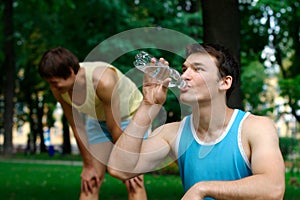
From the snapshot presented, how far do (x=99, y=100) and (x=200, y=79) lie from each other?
2.03 metres

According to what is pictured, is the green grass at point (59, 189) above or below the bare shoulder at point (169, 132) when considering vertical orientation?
below

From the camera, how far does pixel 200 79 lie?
10.1 ft

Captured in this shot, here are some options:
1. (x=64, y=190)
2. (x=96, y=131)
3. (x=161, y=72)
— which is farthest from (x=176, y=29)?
(x=161, y=72)

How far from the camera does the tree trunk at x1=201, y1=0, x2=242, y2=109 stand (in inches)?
334

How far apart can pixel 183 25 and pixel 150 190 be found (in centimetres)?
865

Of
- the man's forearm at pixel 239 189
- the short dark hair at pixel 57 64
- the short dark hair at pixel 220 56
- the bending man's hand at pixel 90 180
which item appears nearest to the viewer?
the man's forearm at pixel 239 189

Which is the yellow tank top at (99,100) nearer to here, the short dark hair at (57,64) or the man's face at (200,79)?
the short dark hair at (57,64)

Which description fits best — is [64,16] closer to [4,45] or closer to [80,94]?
[4,45]

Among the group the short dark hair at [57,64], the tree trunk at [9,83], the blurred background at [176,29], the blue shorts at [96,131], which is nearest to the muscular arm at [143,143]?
the short dark hair at [57,64]

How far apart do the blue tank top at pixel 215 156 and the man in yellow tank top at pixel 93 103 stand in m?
1.68

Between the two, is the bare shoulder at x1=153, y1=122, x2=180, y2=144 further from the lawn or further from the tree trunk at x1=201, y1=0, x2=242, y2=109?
the lawn

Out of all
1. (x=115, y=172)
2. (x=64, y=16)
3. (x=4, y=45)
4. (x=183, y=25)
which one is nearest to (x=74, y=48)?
(x=64, y=16)

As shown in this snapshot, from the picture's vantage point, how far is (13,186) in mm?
11578

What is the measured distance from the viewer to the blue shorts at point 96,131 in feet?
17.5
